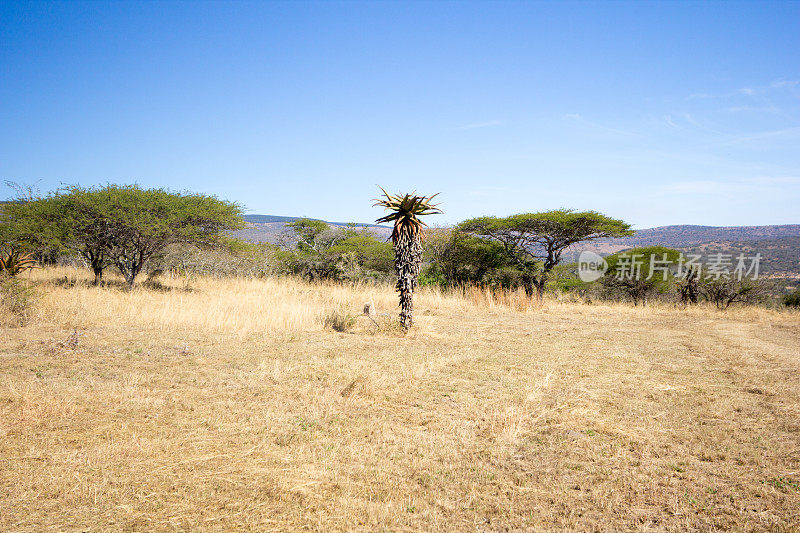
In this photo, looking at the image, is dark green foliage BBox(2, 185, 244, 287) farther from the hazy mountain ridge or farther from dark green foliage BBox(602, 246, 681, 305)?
the hazy mountain ridge

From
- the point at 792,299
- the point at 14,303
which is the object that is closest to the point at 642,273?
the point at 792,299

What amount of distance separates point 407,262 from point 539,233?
1032 centimetres

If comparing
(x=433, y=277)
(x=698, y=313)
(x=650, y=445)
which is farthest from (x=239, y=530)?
(x=698, y=313)

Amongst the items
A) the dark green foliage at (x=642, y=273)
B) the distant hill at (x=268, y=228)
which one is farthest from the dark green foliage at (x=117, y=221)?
the dark green foliage at (x=642, y=273)

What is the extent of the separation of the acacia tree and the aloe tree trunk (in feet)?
30.1

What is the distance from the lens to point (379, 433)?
4.29 metres

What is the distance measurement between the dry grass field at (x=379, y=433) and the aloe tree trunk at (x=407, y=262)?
123 cm

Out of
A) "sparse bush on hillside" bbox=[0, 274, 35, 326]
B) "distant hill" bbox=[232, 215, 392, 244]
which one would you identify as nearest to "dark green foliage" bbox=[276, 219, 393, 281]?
"distant hill" bbox=[232, 215, 392, 244]

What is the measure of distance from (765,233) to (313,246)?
293 feet

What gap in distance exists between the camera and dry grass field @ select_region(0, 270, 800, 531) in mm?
2990

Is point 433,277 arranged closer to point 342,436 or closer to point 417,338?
point 417,338

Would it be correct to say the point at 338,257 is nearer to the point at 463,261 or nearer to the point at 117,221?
the point at 463,261

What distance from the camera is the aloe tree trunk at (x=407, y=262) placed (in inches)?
377

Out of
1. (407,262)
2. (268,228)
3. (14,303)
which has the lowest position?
(14,303)
